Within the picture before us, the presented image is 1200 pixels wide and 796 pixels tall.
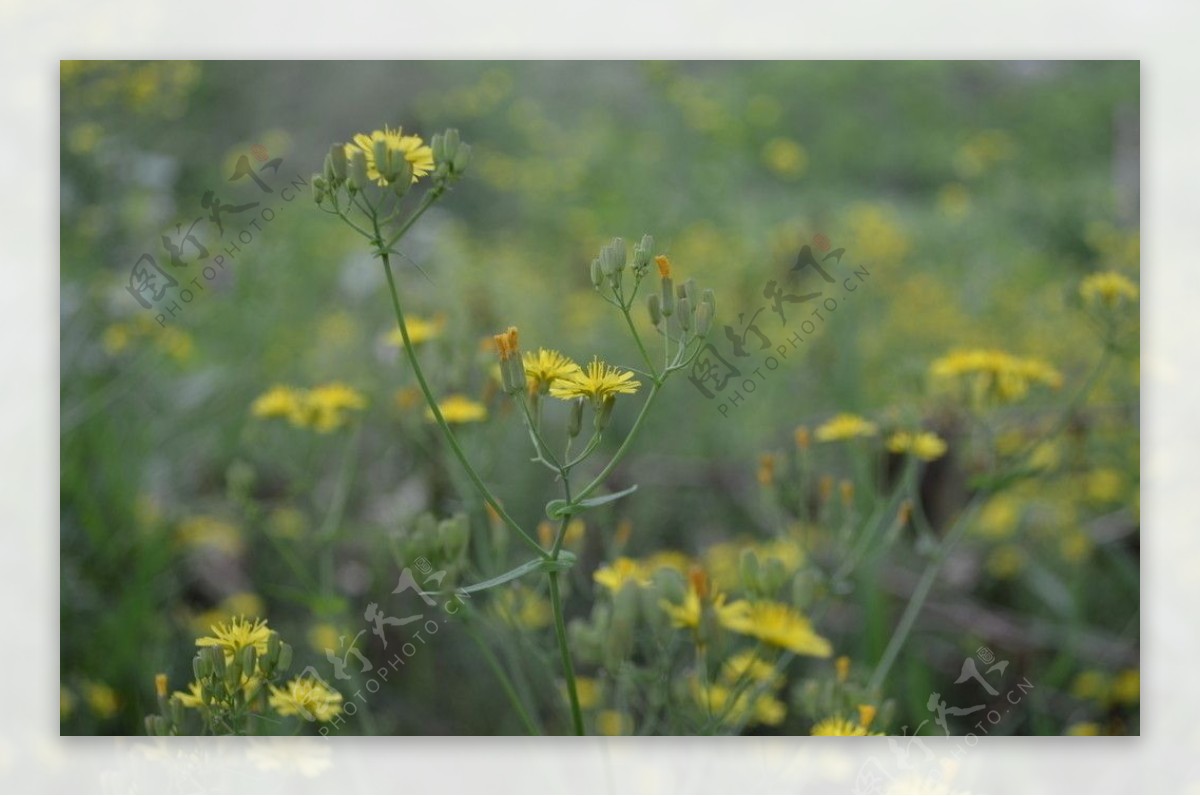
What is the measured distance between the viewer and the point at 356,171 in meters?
1.08

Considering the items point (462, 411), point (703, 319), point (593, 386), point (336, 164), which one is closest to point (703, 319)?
point (703, 319)

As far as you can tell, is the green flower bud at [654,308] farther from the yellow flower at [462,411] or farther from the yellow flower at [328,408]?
the yellow flower at [328,408]

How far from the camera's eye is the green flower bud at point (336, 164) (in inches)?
42.6

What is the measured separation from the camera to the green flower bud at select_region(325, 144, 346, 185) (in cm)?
108

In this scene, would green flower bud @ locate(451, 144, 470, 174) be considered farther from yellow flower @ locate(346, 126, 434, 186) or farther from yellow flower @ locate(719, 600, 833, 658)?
yellow flower @ locate(719, 600, 833, 658)

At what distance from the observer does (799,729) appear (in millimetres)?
1773

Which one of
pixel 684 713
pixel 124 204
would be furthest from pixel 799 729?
pixel 124 204

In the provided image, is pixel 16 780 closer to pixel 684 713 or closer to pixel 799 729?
pixel 684 713

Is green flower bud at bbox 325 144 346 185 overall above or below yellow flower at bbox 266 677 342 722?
above

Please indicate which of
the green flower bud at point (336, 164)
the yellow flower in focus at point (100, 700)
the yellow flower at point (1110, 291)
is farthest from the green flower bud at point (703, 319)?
the yellow flower in focus at point (100, 700)

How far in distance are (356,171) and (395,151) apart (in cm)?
4

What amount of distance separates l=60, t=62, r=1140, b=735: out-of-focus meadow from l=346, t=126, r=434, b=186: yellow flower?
37 cm

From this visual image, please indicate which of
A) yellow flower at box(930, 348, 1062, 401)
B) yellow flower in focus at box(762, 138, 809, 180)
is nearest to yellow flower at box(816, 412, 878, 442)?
yellow flower at box(930, 348, 1062, 401)

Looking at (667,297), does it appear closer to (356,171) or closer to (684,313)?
(684,313)
